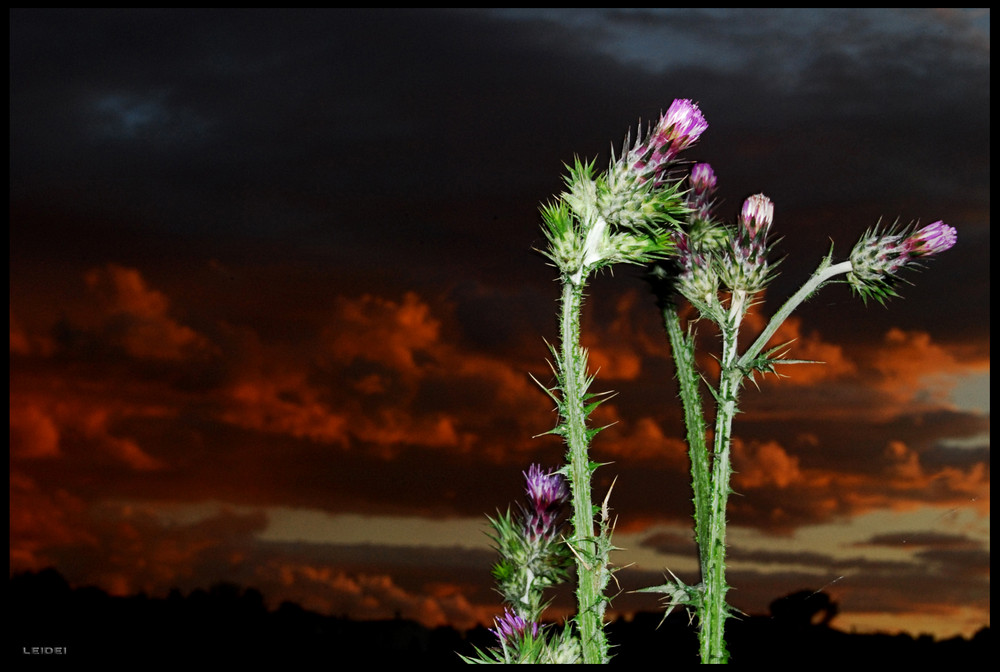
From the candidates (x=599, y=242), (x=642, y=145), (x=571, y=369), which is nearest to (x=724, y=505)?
(x=571, y=369)

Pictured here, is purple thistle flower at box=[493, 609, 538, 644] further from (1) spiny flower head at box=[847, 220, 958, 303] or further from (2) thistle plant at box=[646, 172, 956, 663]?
(1) spiny flower head at box=[847, 220, 958, 303]

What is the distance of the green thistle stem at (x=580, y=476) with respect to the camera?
4605 mm

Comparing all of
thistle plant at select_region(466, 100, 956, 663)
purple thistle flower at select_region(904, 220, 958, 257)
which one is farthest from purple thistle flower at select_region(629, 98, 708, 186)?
purple thistle flower at select_region(904, 220, 958, 257)

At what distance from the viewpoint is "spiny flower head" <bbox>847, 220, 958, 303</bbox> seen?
5.51 metres

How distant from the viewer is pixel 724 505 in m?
4.94

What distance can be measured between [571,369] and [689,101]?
165 centimetres

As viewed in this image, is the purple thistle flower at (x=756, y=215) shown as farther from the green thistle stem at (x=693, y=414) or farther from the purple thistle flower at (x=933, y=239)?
the purple thistle flower at (x=933, y=239)

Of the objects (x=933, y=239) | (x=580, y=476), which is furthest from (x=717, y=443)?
(x=933, y=239)

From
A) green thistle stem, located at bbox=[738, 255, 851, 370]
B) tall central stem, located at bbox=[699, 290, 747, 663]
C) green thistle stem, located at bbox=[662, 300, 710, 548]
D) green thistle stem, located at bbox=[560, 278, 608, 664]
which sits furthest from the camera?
green thistle stem, located at bbox=[662, 300, 710, 548]

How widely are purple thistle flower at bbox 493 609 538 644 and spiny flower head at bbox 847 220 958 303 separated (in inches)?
104

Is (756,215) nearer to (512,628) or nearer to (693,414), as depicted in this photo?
(693,414)

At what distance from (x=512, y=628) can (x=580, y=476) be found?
4.32 ft

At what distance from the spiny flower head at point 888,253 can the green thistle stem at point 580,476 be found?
1.86m

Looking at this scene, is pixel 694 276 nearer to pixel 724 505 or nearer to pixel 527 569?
pixel 724 505
